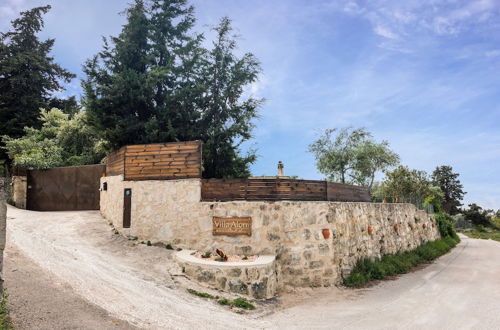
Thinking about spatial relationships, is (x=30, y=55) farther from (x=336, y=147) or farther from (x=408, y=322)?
(x=408, y=322)

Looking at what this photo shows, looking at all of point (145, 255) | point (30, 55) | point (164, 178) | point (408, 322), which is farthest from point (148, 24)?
point (30, 55)

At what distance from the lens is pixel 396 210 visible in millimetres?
19391

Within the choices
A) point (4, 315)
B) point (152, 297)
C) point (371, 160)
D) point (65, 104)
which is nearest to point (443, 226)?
point (371, 160)

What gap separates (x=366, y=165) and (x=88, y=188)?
26066 millimetres

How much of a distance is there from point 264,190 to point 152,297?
5.73 meters

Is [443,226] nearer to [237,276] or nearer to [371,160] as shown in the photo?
[371,160]

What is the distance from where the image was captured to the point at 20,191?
21.1 metres

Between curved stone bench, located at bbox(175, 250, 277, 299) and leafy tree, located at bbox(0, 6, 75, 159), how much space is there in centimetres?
3191

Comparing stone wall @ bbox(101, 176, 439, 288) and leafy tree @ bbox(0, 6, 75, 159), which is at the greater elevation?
leafy tree @ bbox(0, 6, 75, 159)

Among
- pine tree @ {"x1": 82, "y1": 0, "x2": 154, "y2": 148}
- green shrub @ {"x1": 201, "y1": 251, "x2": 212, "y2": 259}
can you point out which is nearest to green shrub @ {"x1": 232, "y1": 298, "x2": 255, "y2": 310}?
green shrub @ {"x1": 201, "y1": 251, "x2": 212, "y2": 259}

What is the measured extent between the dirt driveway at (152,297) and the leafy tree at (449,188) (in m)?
50.0

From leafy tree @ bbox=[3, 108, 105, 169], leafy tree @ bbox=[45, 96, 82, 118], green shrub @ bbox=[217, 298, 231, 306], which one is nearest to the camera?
green shrub @ bbox=[217, 298, 231, 306]

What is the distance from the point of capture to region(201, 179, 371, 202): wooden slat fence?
12734 mm

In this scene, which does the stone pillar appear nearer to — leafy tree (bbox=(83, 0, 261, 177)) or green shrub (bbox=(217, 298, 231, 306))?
leafy tree (bbox=(83, 0, 261, 177))
